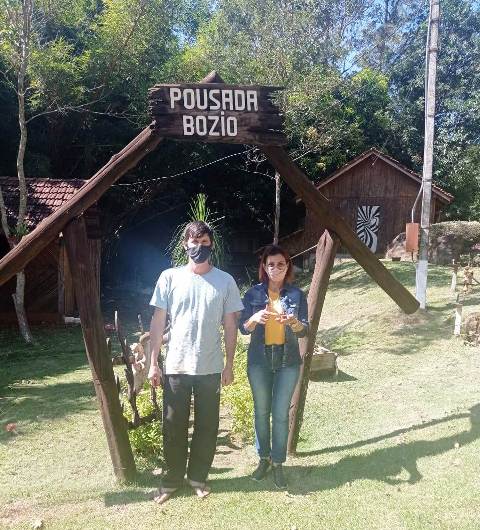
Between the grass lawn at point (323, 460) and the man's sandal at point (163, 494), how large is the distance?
0.05 metres

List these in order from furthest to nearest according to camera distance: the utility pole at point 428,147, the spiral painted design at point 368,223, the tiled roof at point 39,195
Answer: the spiral painted design at point 368,223 → the tiled roof at point 39,195 → the utility pole at point 428,147

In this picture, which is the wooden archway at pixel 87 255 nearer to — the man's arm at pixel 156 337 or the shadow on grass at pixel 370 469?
the man's arm at pixel 156 337

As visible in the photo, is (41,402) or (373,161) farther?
(373,161)

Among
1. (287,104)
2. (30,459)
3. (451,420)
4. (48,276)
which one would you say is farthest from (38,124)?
(451,420)

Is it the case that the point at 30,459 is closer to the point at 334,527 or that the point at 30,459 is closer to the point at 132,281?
the point at 334,527

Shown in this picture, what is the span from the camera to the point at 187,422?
400 cm

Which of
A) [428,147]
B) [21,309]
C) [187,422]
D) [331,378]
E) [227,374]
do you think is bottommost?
[331,378]

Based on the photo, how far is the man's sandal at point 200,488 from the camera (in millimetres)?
4066

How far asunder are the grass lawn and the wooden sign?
8.77 feet

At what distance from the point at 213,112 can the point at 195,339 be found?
1.72 meters

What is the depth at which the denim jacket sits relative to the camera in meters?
4.06

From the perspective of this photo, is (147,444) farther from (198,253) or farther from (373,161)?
(373,161)

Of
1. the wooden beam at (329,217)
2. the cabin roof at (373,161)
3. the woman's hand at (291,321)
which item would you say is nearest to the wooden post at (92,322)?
the woman's hand at (291,321)

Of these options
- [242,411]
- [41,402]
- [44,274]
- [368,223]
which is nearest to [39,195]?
[44,274]
